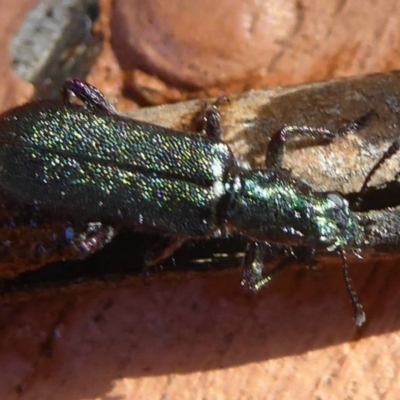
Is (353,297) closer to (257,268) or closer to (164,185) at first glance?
(257,268)

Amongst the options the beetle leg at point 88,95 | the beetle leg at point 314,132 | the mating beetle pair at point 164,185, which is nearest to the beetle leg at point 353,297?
the mating beetle pair at point 164,185

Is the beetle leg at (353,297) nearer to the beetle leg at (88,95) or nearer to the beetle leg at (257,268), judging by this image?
the beetle leg at (257,268)

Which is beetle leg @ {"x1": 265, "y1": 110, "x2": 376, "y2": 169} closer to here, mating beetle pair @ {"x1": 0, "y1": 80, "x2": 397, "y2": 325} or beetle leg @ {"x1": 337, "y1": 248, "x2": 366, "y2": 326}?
mating beetle pair @ {"x1": 0, "y1": 80, "x2": 397, "y2": 325}

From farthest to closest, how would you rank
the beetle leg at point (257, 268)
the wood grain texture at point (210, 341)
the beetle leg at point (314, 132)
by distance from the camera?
the wood grain texture at point (210, 341) < the beetle leg at point (257, 268) < the beetle leg at point (314, 132)

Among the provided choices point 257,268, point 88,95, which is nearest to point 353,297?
point 257,268

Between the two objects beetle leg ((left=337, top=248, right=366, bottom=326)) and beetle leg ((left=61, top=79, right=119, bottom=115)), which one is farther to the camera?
beetle leg ((left=61, top=79, right=119, bottom=115))

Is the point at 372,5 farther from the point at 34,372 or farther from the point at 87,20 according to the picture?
the point at 34,372

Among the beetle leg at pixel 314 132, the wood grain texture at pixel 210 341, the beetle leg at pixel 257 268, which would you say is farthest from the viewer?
the wood grain texture at pixel 210 341

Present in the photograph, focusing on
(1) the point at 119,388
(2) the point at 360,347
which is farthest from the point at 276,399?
(1) the point at 119,388

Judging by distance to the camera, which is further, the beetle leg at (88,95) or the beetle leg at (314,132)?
the beetle leg at (88,95)

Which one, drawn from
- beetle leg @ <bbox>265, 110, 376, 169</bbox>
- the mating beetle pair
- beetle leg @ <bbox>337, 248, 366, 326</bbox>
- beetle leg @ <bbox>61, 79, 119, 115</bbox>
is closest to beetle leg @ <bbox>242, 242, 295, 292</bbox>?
the mating beetle pair

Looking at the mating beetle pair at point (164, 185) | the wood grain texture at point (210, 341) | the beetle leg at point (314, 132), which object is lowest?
the wood grain texture at point (210, 341)
